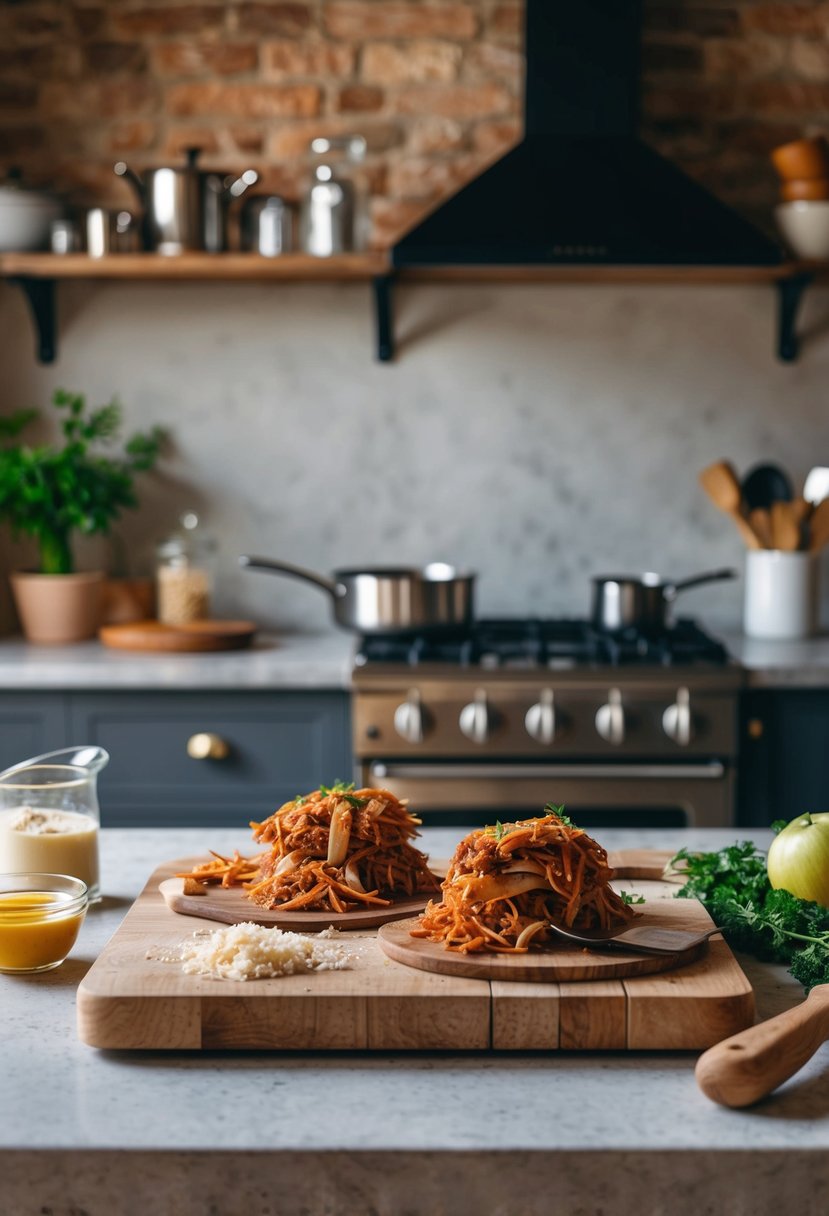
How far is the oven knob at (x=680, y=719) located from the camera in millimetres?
3025

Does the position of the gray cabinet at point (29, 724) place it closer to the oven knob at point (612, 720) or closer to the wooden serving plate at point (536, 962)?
the oven knob at point (612, 720)

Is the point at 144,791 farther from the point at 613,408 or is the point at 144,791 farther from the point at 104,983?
the point at 104,983

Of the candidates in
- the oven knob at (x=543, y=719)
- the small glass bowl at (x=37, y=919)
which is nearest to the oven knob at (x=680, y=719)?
the oven knob at (x=543, y=719)

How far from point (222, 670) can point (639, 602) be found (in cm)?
106

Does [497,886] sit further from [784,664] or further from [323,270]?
[323,270]

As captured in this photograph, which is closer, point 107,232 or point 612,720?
point 612,720

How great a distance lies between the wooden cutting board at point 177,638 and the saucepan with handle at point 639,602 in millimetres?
917

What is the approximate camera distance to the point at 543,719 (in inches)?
119

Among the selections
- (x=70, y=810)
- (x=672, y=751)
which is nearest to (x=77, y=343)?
(x=672, y=751)

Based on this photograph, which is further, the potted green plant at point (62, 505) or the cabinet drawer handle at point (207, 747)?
the potted green plant at point (62, 505)

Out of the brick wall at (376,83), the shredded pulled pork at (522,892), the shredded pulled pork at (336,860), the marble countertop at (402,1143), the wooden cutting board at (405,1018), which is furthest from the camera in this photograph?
the brick wall at (376,83)

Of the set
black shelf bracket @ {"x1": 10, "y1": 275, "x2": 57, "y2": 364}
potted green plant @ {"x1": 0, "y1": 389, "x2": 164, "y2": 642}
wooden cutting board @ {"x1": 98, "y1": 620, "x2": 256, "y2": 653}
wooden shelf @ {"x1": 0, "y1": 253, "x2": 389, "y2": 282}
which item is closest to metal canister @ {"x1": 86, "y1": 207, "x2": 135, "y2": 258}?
wooden shelf @ {"x1": 0, "y1": 253, "x2": 389, "y2": 282}

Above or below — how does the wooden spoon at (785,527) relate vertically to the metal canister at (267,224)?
below

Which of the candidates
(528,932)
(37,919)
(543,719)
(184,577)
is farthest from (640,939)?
(184,577)
